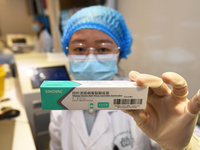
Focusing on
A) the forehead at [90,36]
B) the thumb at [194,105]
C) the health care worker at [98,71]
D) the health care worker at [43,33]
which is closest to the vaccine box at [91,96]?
the thumb at [194,105]

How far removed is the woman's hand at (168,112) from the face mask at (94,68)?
0.23 m

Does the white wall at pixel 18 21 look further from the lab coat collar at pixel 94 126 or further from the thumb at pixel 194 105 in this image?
the thumb at pixel 194 105

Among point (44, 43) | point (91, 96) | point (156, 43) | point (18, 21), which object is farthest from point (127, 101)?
point (18, 21)

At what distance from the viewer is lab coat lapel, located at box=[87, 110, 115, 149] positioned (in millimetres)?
601

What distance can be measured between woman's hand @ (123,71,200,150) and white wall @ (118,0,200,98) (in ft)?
0.17

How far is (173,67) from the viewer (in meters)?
0.37

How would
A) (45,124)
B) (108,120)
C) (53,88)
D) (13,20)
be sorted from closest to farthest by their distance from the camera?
(53,88) → (108,120) → (45,124) → (13,20)

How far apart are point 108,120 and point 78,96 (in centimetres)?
37

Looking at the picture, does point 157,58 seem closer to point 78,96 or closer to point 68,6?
point 78,96

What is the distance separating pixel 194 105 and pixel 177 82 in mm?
65

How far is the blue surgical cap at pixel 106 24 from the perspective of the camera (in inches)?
22.7

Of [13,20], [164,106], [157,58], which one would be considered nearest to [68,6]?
[13,20]

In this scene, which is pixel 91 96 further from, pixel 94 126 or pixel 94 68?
pixel 94 126

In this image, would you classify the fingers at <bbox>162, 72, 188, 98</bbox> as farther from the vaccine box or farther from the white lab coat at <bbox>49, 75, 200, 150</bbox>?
the white lab coat at <bbox>49, 75, 200, 150</bbox>
